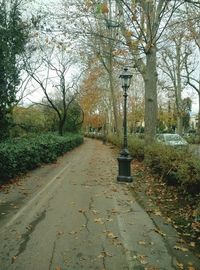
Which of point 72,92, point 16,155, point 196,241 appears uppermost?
point 72,92

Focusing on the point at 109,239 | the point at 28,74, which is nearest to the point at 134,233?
the point at 109,239

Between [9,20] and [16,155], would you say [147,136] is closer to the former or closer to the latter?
[16,155]

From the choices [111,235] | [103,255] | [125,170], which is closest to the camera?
[103,255]

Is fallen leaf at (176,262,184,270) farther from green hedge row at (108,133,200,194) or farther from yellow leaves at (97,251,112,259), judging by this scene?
green hedge row at (108,133,200,194)

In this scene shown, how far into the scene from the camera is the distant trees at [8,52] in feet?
61.0

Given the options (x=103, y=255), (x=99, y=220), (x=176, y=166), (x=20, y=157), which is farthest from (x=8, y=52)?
(x=103, y=255)

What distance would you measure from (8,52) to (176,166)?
11.3 metres

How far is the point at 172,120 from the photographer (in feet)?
227

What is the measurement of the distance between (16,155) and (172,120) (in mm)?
57093

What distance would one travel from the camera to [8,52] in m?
18.7

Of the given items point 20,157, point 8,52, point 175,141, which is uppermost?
point 8,52

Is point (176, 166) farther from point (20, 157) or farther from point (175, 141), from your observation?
point (20, 157)

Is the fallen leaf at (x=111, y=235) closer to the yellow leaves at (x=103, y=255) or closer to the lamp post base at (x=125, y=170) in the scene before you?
the yellow leaves at (x=103, y=255)

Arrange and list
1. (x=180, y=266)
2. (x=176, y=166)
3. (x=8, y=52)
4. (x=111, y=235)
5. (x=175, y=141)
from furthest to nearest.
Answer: (x=8, y=52) < (x=175, y=141) < (x=176, y=166) < (x=111, y=235) < (x=180, y=266)
